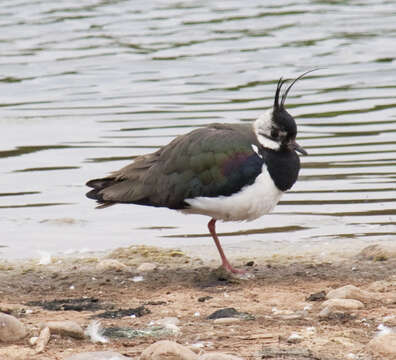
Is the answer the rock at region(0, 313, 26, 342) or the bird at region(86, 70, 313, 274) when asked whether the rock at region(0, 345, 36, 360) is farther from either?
the bird at region(86, 70, 313, 274)

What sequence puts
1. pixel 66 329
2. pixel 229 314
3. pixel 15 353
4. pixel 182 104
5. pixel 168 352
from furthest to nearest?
pixel 182 104 < pixel 229 314 < pixel 66 329 < pixel 15 353 < pixel 168 352

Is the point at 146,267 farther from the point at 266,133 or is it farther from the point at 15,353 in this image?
the point at 15,353

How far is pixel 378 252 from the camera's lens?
7930mm

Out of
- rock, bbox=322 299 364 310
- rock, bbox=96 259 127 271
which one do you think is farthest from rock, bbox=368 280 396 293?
rock, bbox=96 259 127 271

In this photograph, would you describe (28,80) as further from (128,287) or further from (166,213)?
(128,287)

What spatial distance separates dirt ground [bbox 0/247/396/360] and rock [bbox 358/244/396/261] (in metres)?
0.05

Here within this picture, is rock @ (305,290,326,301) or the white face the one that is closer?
rock @ (305,290,326,301)

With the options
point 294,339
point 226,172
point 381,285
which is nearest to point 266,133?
point 226,172

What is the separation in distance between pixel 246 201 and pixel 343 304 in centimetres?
141

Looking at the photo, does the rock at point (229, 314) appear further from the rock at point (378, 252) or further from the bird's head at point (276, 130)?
the rock at point (378, 252)

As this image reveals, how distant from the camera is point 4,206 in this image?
410 inches

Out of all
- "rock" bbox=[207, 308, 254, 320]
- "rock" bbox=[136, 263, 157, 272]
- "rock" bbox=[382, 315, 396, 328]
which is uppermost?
"rock" bbox=[382, 315, 396, 328]

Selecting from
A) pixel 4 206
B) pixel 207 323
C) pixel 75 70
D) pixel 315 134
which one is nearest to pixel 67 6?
pixel 75 70

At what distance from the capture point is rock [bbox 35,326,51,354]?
18.9 ft
